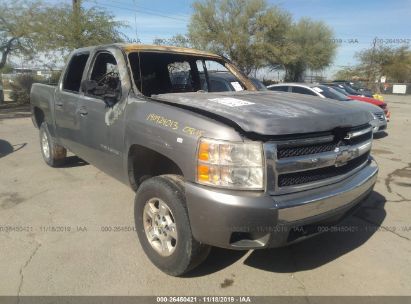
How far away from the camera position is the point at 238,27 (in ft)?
A: 106

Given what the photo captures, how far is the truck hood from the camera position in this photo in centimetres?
267

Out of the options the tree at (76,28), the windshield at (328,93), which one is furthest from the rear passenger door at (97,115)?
the tree at (76,28)

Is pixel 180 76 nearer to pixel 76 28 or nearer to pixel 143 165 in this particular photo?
pixel 143 165

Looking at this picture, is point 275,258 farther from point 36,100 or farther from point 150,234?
point 36,100

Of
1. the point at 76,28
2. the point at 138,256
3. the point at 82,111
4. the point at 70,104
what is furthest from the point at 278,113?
the point at 76,28

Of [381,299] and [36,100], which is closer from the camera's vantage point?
[381,299]

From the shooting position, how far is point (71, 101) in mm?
4793

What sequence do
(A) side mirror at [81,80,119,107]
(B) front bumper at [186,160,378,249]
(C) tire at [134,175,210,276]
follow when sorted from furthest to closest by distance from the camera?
(A) side mirror at [81,80,119,107]
(C) tire at [134,175,210,276]
(B) front bumper at [186,160,378,249]

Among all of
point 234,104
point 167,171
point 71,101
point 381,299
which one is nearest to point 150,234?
point 167,171

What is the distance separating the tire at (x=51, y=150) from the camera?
609cm

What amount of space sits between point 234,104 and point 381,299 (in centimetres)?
190

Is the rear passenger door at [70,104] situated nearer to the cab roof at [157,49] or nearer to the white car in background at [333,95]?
the cab roof at [157,49]

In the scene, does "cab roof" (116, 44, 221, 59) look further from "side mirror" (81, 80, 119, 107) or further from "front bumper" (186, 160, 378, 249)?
"front bumper" (186, 160, 378, 249)

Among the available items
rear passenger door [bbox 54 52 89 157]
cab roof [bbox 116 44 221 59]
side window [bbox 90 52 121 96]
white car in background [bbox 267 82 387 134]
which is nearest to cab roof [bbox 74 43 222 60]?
cab roof [bbox 116 44 221 59]
